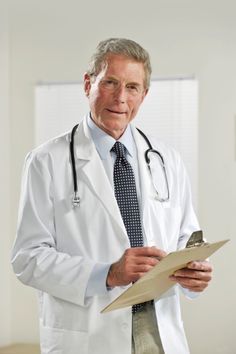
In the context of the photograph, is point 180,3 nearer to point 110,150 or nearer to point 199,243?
point 110,150

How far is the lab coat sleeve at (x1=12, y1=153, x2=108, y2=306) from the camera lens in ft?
5.32

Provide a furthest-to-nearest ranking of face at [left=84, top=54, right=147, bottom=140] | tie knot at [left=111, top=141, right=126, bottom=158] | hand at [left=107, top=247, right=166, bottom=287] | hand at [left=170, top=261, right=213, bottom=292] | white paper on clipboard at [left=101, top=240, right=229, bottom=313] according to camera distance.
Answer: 1. tie knot at [left=111, top=141, right=126, bottom=158]
2. face at [left=84, top=54, right=147, bottom=140]
3. hand at [left=170, top=261, right=213, bottom=292]
4. hand at [left=107, top=247, right=166, bottom=287]
5. white paper on clipboard at [left=101, top=240, right=229, bottom=313]

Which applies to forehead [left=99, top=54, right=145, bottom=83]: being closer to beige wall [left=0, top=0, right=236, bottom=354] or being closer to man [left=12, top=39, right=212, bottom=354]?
man [left=12, top=39, right=212, bottom=354]

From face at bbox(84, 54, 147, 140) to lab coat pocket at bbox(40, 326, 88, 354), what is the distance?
22.4 inches

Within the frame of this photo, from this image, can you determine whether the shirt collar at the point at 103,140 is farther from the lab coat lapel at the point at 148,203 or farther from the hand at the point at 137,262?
the hand at the point at 137,262

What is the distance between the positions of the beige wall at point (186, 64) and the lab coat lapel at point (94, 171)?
5.92 feet

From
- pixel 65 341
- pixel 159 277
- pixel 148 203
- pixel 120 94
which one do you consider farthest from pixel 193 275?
pixel 120 94

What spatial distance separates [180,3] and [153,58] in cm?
34

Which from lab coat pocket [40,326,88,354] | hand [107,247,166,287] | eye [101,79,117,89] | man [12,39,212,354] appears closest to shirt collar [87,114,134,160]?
man [12,39,212,354]

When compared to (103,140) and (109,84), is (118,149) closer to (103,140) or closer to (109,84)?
(103,140)

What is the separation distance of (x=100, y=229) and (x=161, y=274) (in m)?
0.28

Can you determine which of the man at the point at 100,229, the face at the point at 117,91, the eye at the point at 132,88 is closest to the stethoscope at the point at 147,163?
the man at the point at 100,229

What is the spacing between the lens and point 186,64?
11.7 feet

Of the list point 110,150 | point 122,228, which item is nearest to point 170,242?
point 122,228
